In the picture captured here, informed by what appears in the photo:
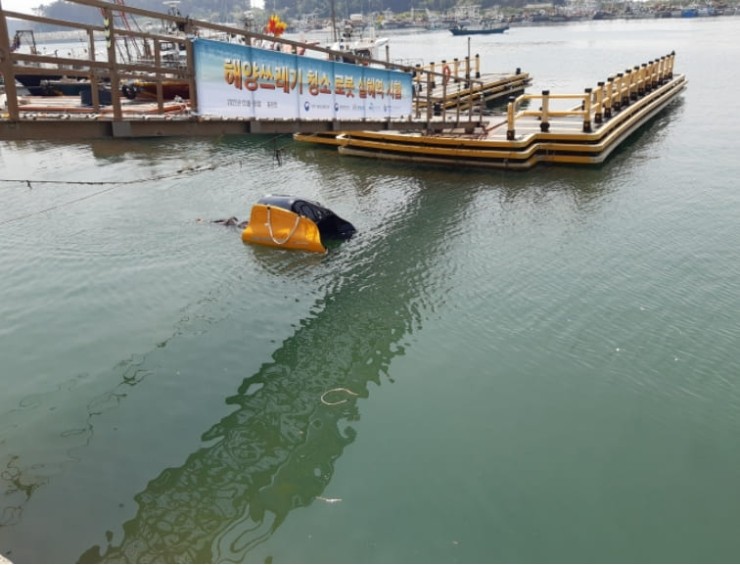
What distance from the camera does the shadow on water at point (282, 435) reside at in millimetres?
8242

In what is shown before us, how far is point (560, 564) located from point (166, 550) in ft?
15.2

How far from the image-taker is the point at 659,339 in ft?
39.3

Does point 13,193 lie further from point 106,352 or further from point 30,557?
point 30,557

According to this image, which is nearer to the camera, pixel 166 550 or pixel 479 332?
pixel 166 550

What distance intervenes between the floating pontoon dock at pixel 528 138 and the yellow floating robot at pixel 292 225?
787 centimetres

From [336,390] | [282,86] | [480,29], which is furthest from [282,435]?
[480,29]

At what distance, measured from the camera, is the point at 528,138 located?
23.4m

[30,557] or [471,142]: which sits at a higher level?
[471,142]

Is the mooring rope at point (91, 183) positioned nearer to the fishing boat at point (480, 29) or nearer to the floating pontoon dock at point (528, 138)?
the floating pontoon dock at point (528, 138)

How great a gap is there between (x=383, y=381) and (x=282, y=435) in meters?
2.07

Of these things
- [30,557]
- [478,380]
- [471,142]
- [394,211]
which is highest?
[471,142]

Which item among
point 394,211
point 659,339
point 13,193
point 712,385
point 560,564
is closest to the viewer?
point 560,564

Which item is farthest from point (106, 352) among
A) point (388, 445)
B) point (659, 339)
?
point (659, 339)

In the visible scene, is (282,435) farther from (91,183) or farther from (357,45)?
(357,45)
